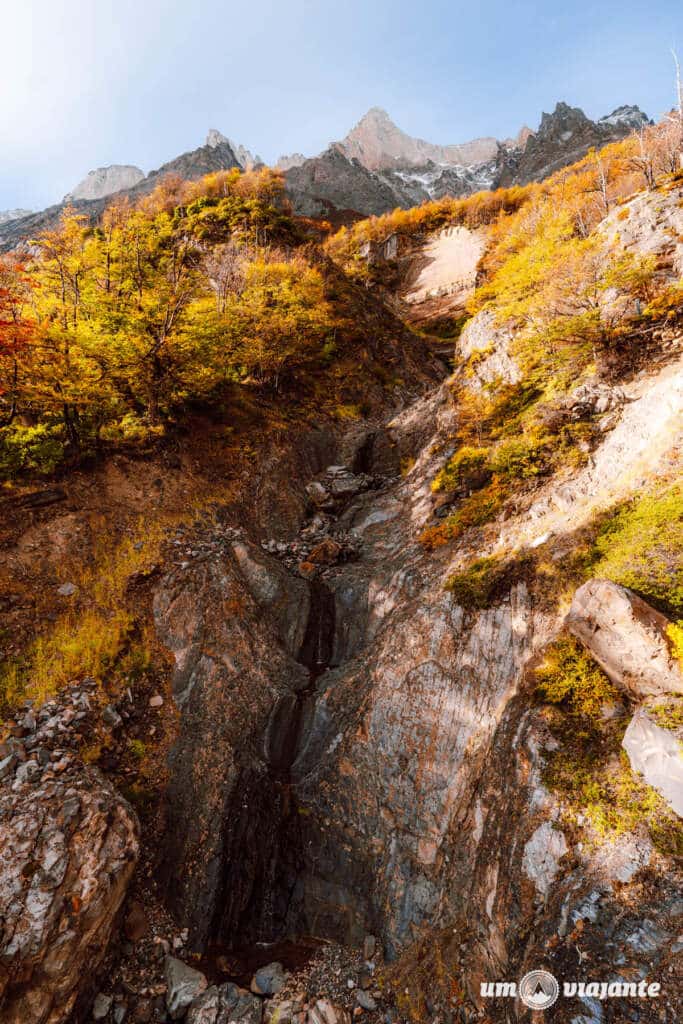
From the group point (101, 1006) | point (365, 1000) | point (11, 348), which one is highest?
point (11, 348)

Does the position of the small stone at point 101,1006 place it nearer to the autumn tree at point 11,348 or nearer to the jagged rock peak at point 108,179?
the autumn tree at point 11,348

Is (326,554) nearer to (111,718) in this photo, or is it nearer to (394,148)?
(111,718)

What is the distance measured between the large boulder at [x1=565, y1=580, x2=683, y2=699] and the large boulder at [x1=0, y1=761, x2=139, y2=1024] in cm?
895

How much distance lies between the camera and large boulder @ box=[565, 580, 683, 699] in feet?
18.2

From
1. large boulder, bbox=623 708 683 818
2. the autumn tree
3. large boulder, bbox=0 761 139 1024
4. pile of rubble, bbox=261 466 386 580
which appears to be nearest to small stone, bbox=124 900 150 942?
large boulder, bbox=0 761 139 1024

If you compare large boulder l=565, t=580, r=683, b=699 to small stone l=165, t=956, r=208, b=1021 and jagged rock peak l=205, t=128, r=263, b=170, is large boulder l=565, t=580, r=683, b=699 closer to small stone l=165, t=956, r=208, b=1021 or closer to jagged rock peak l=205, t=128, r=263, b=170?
small stone l=165, t=956, r=208, b=1021

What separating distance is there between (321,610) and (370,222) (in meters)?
67.3

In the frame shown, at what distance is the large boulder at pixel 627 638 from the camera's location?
5551 millimetres

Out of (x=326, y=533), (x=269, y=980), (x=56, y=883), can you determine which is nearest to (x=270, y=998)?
(x=269, y=980)

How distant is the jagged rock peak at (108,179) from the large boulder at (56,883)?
152 metres

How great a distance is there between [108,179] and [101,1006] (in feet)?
528

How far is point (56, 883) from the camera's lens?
21.5 ft

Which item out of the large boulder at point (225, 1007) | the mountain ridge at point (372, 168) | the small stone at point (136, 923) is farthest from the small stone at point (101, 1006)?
the mountain ridge at point (372, 168)

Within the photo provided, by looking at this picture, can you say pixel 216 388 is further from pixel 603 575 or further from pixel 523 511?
pixel 603 575
